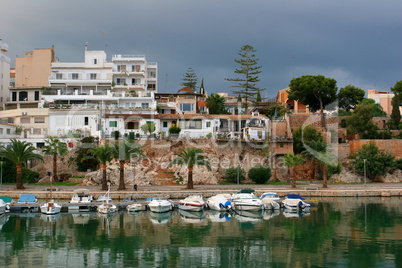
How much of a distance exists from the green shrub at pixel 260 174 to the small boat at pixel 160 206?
53.9 feet

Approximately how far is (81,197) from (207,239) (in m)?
18.1

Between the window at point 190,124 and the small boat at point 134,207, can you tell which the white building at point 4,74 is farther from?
the small boat at point 134,207

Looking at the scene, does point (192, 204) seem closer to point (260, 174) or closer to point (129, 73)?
point (260, 174)

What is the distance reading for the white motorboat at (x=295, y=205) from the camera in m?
43.3

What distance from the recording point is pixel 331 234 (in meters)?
32.8

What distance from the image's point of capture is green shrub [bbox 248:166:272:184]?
5584cm

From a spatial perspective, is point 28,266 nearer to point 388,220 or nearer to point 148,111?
point 388,220

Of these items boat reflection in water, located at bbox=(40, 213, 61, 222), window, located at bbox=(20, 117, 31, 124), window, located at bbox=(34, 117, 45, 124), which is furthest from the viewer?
window, located at bbox=(20, 117, 31, 124)

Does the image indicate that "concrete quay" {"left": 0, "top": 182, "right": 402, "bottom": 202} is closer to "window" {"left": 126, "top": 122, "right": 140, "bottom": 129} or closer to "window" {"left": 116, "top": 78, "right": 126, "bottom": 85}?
"window" {"left": 126, "top": 122, "right": 140, "bottom": 129}

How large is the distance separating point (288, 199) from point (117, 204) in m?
17.2

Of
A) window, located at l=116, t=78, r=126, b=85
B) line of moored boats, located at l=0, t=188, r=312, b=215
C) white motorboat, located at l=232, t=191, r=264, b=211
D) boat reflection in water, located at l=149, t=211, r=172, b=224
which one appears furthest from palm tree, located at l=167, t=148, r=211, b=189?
window, located at l=116, t=78, r=126, b=85

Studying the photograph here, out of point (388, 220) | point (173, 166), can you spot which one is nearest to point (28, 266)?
point (388, 220)

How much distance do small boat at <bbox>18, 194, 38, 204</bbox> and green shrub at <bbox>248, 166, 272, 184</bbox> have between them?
86.1 ft

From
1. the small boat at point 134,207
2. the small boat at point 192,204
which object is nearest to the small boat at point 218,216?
the small boat at point 192,204
